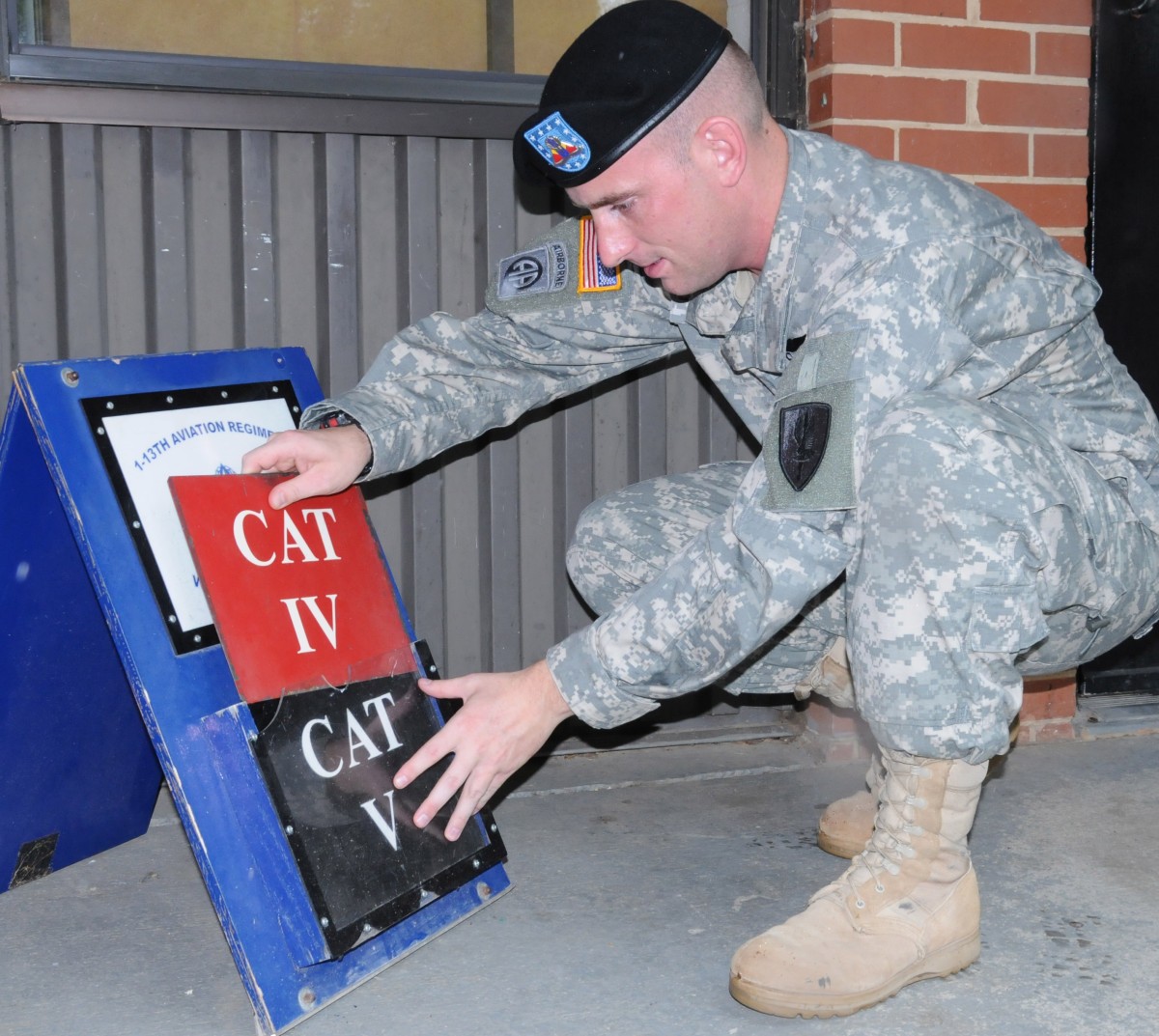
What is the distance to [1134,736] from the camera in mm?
2527

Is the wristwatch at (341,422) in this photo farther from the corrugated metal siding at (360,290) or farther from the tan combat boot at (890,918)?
the tan combat boot at (890,918)

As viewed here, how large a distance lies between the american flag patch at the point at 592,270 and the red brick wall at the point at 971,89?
1.91 ft

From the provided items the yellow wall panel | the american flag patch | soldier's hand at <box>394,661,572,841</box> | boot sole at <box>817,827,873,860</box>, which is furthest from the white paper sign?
boot sole at <box>817,827,873,860</box>

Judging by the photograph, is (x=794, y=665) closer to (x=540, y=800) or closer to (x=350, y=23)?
(x=540, y=800)

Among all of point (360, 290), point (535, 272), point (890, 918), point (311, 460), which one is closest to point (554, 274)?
point (535, 272)

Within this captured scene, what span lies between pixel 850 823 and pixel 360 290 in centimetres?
123

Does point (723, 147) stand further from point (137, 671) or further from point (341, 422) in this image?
point (137, 671)

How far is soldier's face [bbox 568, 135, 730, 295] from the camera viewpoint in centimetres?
162

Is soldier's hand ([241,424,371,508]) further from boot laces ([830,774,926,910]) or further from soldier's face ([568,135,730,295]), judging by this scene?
boot laces ([830,774,926,910])

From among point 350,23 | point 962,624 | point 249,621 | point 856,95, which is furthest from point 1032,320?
point 350,23

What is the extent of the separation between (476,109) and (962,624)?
4.38 feet

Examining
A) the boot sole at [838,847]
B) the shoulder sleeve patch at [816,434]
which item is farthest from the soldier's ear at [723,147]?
the boot sole at [838,847]

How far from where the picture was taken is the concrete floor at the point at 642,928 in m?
1.47

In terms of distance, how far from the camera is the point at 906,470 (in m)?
1.50
